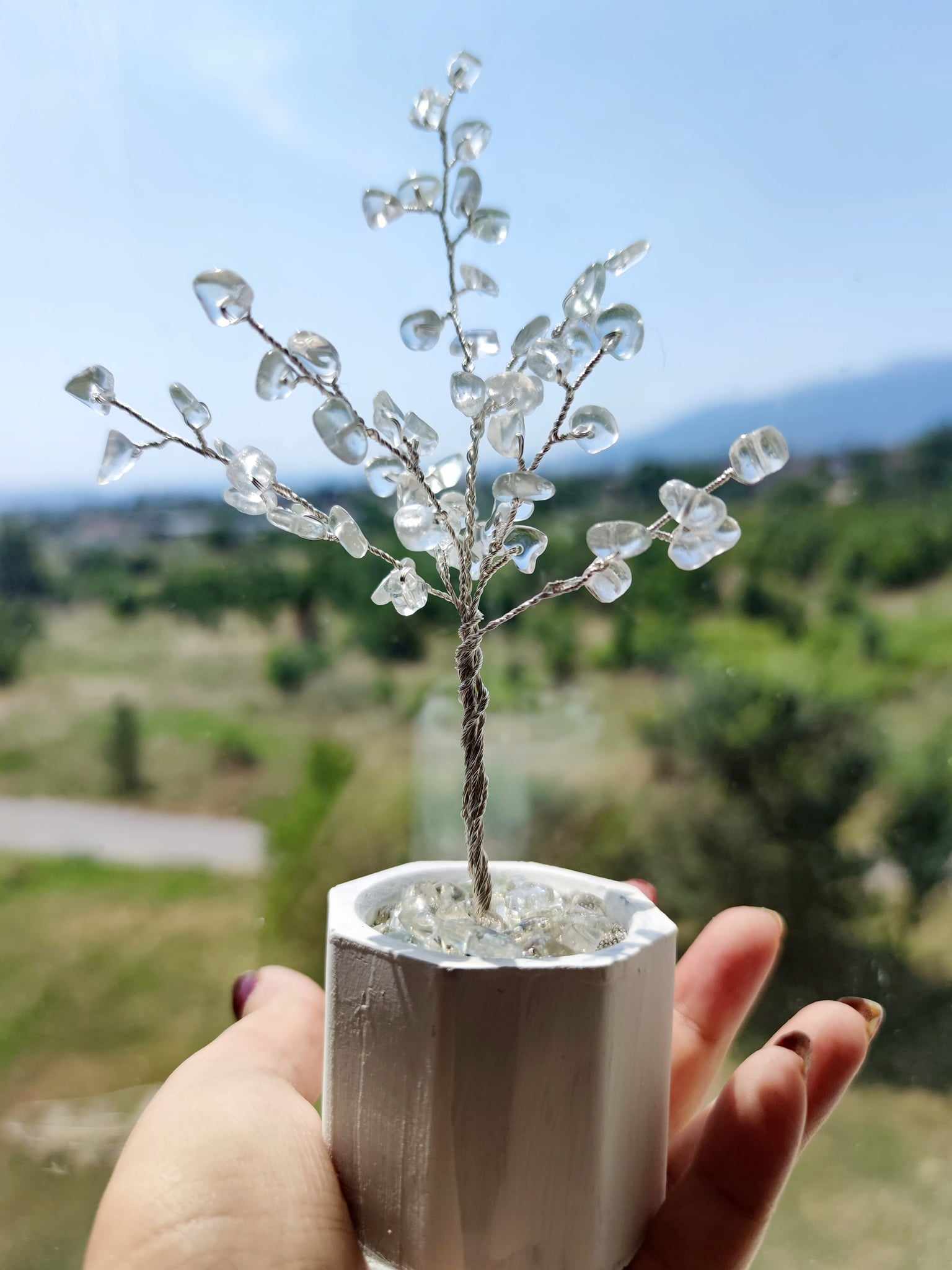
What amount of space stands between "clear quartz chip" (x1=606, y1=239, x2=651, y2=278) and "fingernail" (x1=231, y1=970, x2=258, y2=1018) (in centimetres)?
57

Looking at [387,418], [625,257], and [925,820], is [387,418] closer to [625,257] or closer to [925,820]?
[625,257]

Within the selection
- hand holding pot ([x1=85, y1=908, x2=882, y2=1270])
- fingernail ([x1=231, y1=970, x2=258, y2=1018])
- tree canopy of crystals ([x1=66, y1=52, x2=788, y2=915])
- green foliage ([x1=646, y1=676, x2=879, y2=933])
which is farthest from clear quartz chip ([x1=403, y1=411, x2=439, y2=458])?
green foliage ([x1=646, y1=676, x2=879, y2=933])

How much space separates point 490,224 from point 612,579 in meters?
0.19

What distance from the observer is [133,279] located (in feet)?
2.74

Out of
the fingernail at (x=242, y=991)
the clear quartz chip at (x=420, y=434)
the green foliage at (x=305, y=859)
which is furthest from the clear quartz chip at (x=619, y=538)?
the green foliage at (x=305, y=859)

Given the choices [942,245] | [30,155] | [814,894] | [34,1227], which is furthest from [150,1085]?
[942,245]

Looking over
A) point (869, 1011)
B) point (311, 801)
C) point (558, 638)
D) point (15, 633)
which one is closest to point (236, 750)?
point (311, 801)

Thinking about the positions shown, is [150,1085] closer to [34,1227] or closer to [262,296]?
[34,1227]

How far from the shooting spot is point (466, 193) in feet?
1.54

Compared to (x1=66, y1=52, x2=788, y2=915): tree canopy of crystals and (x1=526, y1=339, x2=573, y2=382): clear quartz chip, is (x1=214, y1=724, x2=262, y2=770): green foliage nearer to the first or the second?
(x1=66, y1=52, x2=788, y2=915): tree canopy of crystals

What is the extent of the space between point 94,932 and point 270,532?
0.41m

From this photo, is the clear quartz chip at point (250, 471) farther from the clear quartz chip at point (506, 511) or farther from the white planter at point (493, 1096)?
the white planter at point (493, 1096)

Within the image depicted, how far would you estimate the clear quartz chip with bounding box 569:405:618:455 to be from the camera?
45 centimetres

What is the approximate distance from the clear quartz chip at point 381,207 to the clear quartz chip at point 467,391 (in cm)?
8
